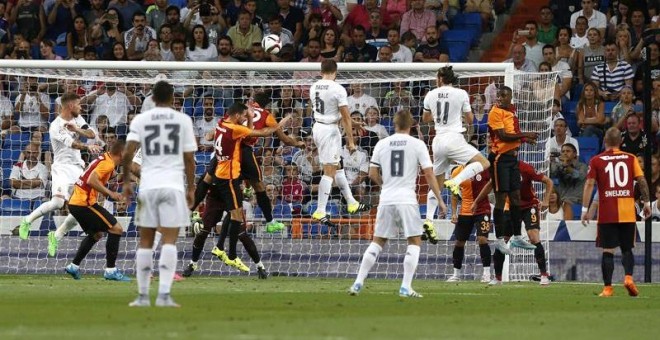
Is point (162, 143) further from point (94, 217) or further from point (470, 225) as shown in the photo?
point (470, 225)

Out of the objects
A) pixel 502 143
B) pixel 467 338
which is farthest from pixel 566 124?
pixel 467 338

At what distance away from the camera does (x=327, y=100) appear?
68.0ft

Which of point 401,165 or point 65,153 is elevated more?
point 65,153

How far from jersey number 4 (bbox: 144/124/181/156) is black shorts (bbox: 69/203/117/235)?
6088 millimetres

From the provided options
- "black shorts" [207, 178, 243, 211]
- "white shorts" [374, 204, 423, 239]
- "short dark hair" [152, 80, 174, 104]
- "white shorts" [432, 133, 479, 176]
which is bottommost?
"white shorts" [374, 204, 423, 239]

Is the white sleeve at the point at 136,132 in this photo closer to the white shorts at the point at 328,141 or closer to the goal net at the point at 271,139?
the white shorts at the point at 328,141

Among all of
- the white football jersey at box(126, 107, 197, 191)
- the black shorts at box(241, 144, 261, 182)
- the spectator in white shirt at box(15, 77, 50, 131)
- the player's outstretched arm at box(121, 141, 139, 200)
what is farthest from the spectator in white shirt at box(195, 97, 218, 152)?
the white football jersey at box(126, 107, 197, 191)

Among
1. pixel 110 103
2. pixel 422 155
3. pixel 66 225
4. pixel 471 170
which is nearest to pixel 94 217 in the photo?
pixel 66 225

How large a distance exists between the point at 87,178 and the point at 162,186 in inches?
241

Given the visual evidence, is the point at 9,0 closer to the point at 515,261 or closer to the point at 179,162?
the point at 515,261

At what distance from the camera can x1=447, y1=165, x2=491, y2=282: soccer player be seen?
21516 mm

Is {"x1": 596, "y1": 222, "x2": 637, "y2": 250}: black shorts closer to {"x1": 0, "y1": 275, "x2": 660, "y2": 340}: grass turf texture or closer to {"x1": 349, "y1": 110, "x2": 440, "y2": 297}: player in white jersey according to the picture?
{"x1": 0, "y1": 275, "x2": 660, "y2": 340}: grass turf texture

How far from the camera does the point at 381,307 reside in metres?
14.8

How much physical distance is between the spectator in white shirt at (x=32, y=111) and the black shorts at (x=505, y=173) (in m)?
8.34
